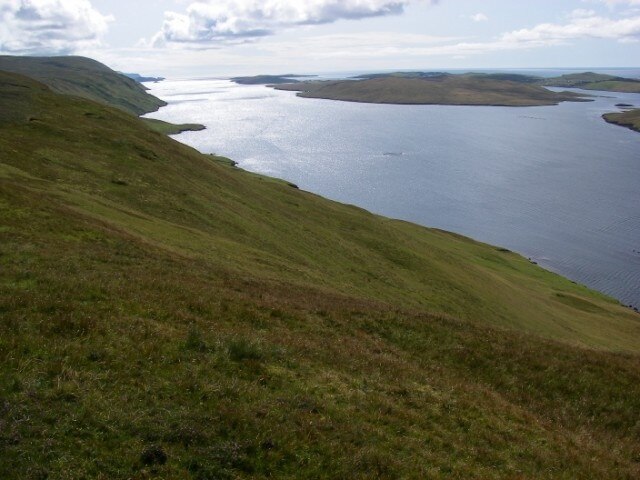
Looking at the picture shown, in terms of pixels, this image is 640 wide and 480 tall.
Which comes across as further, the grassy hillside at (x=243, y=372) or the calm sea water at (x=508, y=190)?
the calm sea water at (x=508, y=190)

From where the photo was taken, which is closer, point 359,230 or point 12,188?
point 12,188

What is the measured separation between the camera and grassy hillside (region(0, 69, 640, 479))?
473 inches

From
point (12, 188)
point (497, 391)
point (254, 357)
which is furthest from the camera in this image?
point (12, 188)

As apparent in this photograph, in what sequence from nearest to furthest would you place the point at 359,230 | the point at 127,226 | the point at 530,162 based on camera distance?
the point at 127,226 < the point at 359,230 < the point at 530,162

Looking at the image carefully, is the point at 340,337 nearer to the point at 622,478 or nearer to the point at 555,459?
the point at 555,459

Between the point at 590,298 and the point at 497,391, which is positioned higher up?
the point at 497,391

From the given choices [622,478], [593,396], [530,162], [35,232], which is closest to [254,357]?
[622,478]

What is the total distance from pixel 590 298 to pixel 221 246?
58.0 metres

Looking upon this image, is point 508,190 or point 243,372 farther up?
point 243,372

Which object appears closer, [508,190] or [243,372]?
[243,372]

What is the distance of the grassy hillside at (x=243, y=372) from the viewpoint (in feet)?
39.4

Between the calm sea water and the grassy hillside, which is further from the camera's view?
the calm sea water

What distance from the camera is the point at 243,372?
16.0 meters

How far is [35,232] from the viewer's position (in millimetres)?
28484
